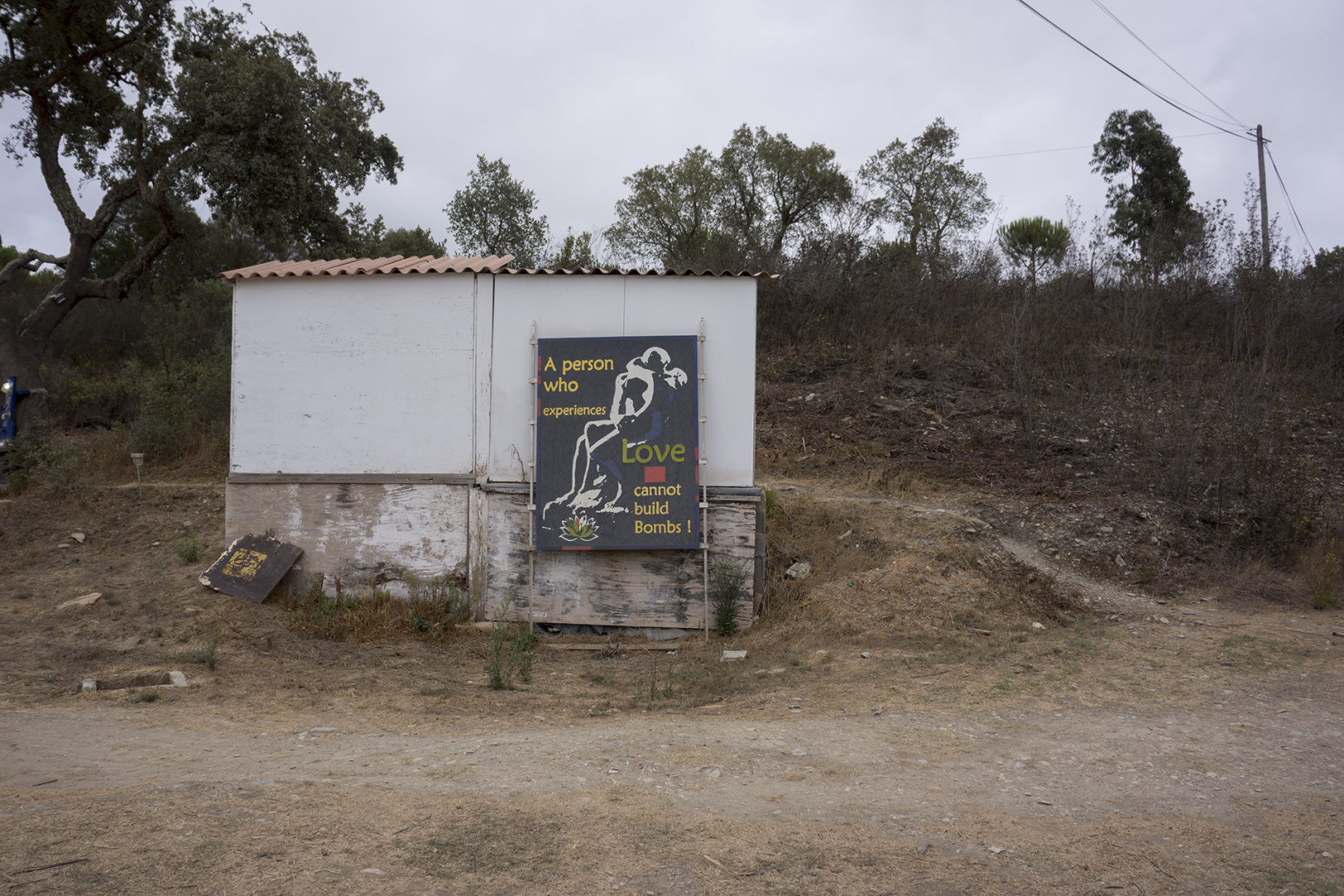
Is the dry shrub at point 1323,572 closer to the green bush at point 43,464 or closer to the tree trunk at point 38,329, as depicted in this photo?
the green bush at point 43,464

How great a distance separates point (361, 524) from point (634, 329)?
3.55 metres

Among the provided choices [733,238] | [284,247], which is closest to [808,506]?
[733,238]

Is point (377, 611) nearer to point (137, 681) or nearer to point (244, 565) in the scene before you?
point (244, 565)

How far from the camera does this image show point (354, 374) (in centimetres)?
860

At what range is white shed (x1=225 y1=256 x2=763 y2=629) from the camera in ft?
27.6

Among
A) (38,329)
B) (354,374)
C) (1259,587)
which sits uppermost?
(38,329)

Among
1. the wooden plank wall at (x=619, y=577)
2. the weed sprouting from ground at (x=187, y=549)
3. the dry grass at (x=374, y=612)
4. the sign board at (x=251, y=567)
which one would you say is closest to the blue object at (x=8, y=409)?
the weed sprouting from ground at (x=187, y=549)

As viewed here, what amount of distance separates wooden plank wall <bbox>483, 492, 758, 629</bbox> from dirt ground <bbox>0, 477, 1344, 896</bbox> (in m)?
0.33

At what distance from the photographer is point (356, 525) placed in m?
8.58

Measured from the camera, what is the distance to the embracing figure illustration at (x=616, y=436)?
8281 mm

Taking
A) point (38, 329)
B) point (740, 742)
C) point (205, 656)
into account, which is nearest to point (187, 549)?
point (205, 656)

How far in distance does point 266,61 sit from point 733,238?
1012 cm

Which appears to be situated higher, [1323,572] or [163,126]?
[163,126]

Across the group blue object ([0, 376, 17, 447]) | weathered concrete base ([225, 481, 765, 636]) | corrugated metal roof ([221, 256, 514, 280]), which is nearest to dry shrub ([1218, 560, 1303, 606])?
weathered concrete base ([225, 481, 765, 636])
